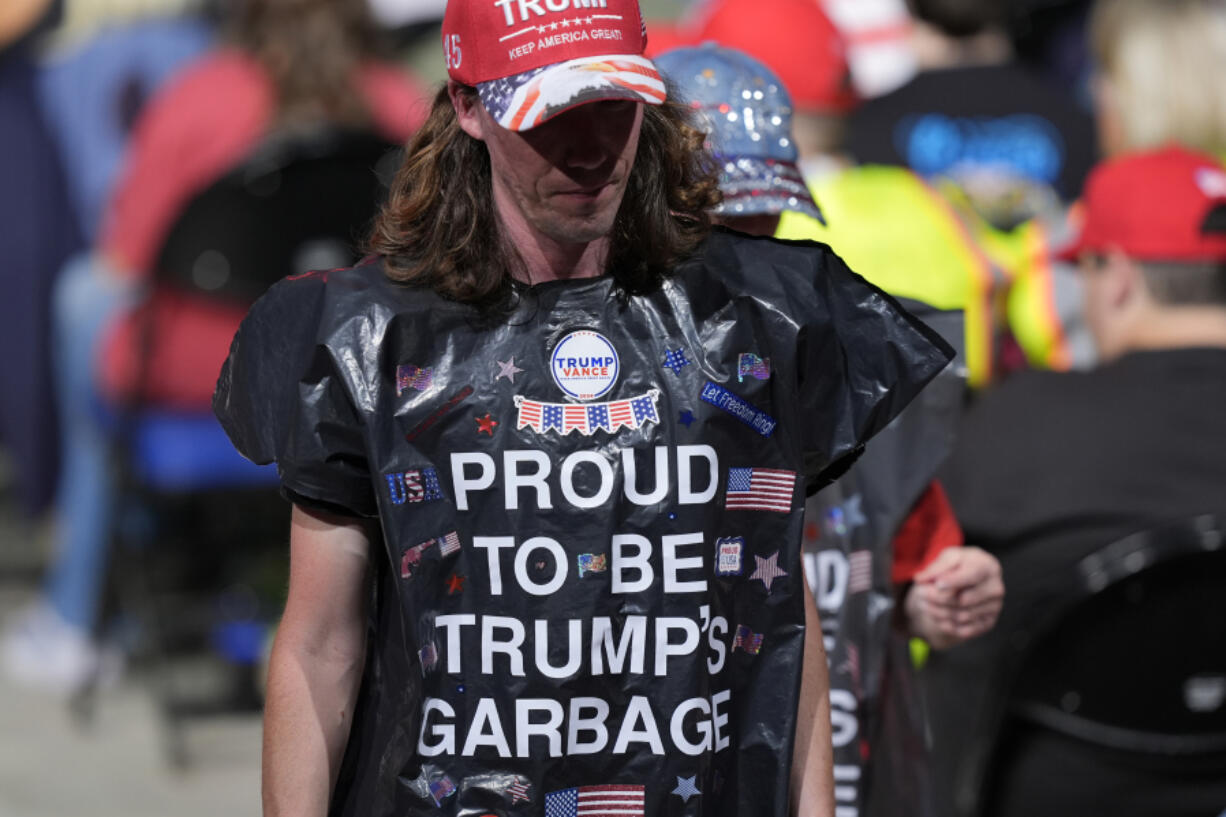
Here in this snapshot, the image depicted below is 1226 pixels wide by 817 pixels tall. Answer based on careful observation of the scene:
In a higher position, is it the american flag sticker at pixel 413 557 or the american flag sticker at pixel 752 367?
the american flag sticker at pixel 752 367

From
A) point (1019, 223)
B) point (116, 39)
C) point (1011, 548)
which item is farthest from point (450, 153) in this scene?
point (116, 39)

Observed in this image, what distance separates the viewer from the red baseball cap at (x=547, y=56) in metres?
1.95

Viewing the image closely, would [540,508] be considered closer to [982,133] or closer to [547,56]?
[547,56]

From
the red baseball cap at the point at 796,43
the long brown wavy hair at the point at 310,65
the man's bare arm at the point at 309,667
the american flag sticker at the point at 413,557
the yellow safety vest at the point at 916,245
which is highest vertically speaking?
the long brown wavy hair at the point at 310,65

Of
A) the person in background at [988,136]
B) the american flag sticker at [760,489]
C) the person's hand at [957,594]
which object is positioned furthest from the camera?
the person in background at [988,136]

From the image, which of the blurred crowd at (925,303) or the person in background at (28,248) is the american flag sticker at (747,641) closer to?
the blurred crowd at (925,303)

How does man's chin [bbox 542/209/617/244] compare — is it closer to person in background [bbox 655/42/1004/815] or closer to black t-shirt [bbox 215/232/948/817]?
black t-shirt [bbox 215/232/948/817]

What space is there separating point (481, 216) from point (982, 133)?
3.35m

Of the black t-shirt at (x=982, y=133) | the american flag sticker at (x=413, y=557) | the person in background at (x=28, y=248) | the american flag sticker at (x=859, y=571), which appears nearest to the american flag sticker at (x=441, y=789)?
the american flag sticker at (x=413, y=557)

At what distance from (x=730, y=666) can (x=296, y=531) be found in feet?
1.63

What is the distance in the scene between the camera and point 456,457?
2.01 meters

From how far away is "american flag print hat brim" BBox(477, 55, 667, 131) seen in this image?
6.39ft

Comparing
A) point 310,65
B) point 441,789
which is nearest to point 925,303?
point 441,789

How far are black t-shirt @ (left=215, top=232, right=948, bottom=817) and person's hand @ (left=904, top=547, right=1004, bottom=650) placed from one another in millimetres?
653
